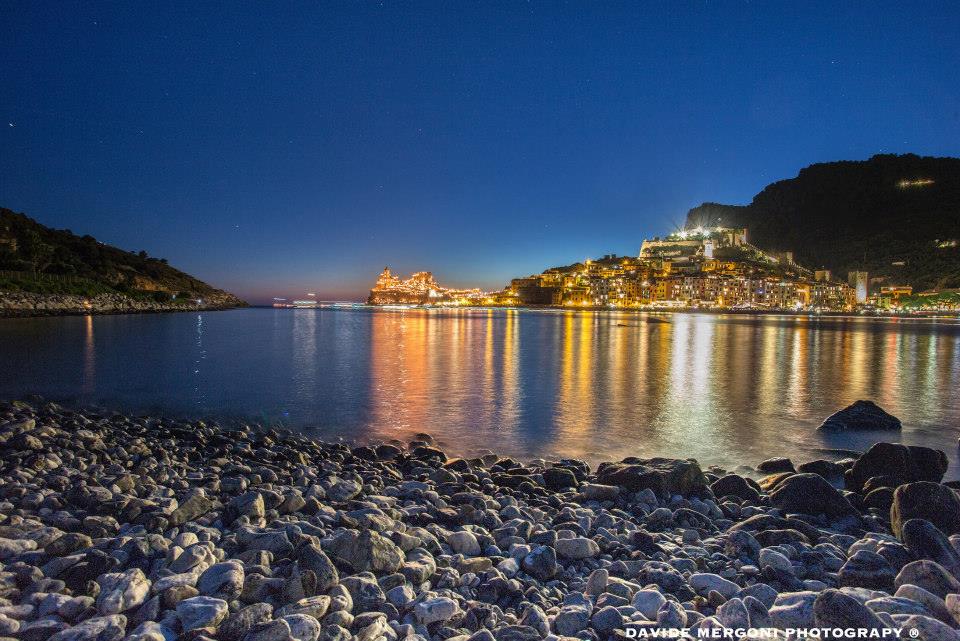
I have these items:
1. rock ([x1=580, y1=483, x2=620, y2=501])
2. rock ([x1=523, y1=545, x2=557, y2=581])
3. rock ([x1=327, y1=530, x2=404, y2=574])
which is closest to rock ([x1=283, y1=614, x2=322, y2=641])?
rock ([x1=327, y1=530, x2=404, y2=574])

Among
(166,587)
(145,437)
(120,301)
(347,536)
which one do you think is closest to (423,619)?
(347,536)

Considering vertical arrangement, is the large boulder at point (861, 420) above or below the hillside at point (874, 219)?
below

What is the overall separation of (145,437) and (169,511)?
5.08 metres

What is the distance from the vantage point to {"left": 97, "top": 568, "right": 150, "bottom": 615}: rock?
9.77 feet

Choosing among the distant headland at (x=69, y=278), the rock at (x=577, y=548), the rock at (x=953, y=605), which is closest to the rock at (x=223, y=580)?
the rock at (x=577, y=548)

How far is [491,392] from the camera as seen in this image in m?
15.1

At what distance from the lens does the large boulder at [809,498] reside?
17.0 feet

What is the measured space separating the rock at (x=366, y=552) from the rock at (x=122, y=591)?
113 centimetres

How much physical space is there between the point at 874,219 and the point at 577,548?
20385 centimetres

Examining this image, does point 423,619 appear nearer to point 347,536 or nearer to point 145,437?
point 347,536

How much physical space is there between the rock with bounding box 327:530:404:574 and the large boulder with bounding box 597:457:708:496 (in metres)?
3.11

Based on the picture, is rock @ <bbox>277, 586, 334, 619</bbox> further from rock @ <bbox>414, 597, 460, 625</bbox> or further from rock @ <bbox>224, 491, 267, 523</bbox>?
rock @ <bbox>224, 491, 267, 523</bbox>

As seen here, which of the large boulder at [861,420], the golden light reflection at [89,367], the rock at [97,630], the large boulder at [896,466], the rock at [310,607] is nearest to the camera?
the rock at [97,630]

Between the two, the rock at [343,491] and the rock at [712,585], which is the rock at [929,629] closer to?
the rock at [712,585]
